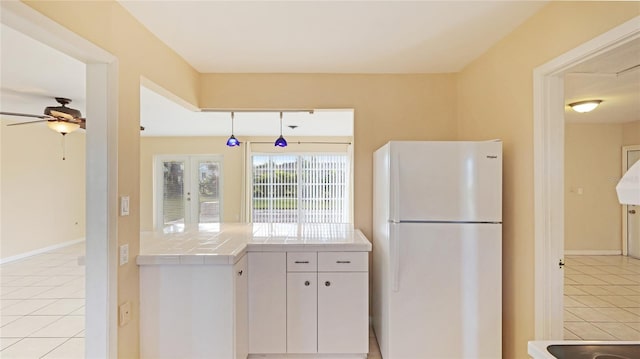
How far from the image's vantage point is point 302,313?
7.02ft

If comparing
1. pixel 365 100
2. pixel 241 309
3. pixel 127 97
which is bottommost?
pixel 241 309

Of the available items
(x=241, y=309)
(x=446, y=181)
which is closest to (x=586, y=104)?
(x=446, y=181)

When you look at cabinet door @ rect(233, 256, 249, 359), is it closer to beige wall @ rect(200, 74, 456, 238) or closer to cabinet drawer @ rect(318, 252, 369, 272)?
cabinet drawer @ rect(318, 252, 369, 272)

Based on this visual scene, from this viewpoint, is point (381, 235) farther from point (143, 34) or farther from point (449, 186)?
point (143, 34)

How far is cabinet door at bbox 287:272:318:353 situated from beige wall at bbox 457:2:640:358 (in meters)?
1.41

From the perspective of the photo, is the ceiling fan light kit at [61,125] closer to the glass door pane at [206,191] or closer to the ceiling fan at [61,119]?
the ceiling fan at [61,119]

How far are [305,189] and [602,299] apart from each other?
16.9ft

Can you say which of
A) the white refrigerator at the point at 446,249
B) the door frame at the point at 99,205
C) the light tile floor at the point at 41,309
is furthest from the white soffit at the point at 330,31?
the light tile floor at the point at 41,309

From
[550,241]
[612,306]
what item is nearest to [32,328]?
[550,241]

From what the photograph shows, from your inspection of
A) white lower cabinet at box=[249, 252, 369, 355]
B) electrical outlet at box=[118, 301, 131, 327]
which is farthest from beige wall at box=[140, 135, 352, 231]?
electrical outlet at box=[118, 301, 131, 327]

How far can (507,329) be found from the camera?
2070 mm

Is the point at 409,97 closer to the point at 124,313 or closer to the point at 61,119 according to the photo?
the point at 124,313

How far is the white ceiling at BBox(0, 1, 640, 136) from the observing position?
1732 mm

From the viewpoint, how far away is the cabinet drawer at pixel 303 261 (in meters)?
2.15
